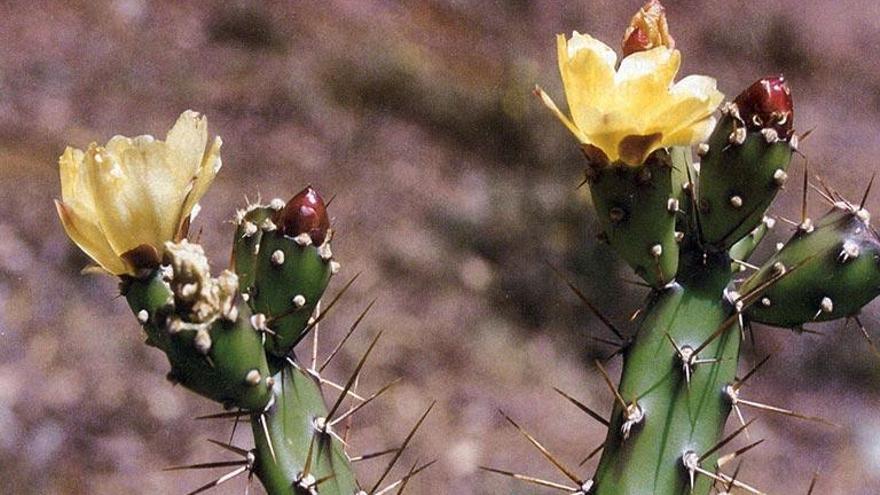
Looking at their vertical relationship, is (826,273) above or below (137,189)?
below

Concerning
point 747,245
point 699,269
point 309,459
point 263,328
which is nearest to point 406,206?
point 747,245

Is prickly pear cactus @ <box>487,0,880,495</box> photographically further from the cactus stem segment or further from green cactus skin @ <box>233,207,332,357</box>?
green cactus skin @ <box>233,207,332,357</box>

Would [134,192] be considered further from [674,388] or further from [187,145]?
[674,388]

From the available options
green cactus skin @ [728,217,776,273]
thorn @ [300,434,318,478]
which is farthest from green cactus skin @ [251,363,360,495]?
green cactus skin @ [728,217,776,273]

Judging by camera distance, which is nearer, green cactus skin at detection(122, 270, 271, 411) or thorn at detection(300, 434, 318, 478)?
green cactus skin at detection(122, 270, 271, 411)

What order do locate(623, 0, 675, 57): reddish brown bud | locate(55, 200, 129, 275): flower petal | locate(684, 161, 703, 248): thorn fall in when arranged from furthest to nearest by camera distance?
locate(684, 161, 703, 248): thorn, locate(623, 0, 675, 57): reddish brown bud, locate(55, 200, 129, 275): flower petal

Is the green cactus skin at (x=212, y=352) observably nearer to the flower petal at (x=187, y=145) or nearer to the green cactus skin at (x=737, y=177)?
the flower petal at (x=187, y=145)

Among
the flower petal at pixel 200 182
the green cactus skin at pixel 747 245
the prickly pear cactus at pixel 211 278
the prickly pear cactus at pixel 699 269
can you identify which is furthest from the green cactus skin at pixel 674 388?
the flower petal at pixel 200 182
